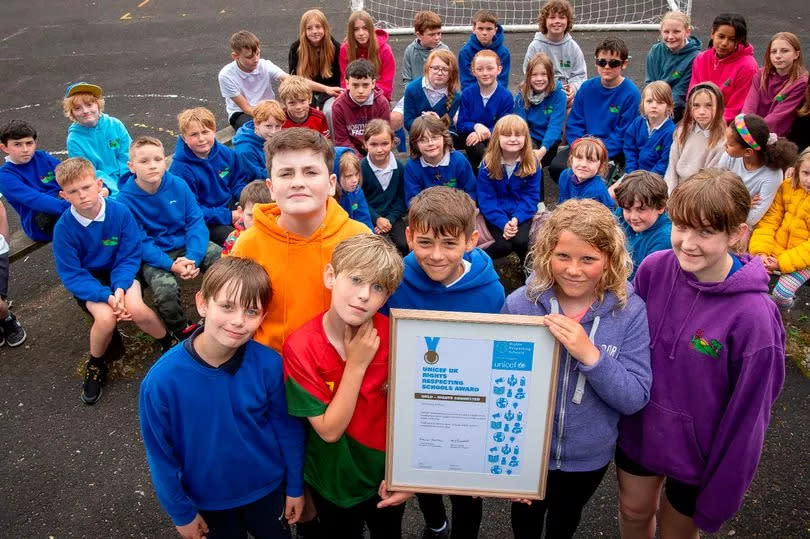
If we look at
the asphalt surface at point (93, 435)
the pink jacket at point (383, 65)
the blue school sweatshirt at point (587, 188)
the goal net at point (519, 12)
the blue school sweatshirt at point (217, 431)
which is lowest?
the asphalt surface at point (93, 435)

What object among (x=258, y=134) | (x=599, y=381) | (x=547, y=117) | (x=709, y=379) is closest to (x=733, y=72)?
(x=547, y=117)

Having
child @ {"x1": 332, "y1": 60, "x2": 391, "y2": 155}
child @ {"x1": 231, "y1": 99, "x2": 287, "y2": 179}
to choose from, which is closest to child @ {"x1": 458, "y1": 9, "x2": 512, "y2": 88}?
child @ {"x1": 332, "y1": 60, "x2": 391, "y2": 155}

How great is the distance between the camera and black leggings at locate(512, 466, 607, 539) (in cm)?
290

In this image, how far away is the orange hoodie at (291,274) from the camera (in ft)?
9.78

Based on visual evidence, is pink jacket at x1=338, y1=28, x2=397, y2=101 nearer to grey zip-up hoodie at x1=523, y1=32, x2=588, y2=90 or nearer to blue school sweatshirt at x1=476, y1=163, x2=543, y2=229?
grey zip-up hoodie at x1=523, y1=32, x2=588, y2=90

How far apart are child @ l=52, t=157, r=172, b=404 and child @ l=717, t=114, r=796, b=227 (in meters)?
4.71

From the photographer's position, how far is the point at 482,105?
694 cm

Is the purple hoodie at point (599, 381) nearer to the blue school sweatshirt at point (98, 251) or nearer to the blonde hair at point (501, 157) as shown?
the blonde hair at point (501, 157)

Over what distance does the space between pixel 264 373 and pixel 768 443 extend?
10.6 feet

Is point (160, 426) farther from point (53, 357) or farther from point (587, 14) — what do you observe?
point (587, 14)

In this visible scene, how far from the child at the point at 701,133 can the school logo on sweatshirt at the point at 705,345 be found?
347 centimetres

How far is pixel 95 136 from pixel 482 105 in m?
3.86

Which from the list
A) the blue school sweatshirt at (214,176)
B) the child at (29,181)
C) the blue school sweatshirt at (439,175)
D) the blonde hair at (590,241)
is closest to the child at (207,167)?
the blue school sweatshirt at (214,176)

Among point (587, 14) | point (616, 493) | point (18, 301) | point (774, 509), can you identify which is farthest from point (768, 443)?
point (587, 14)
